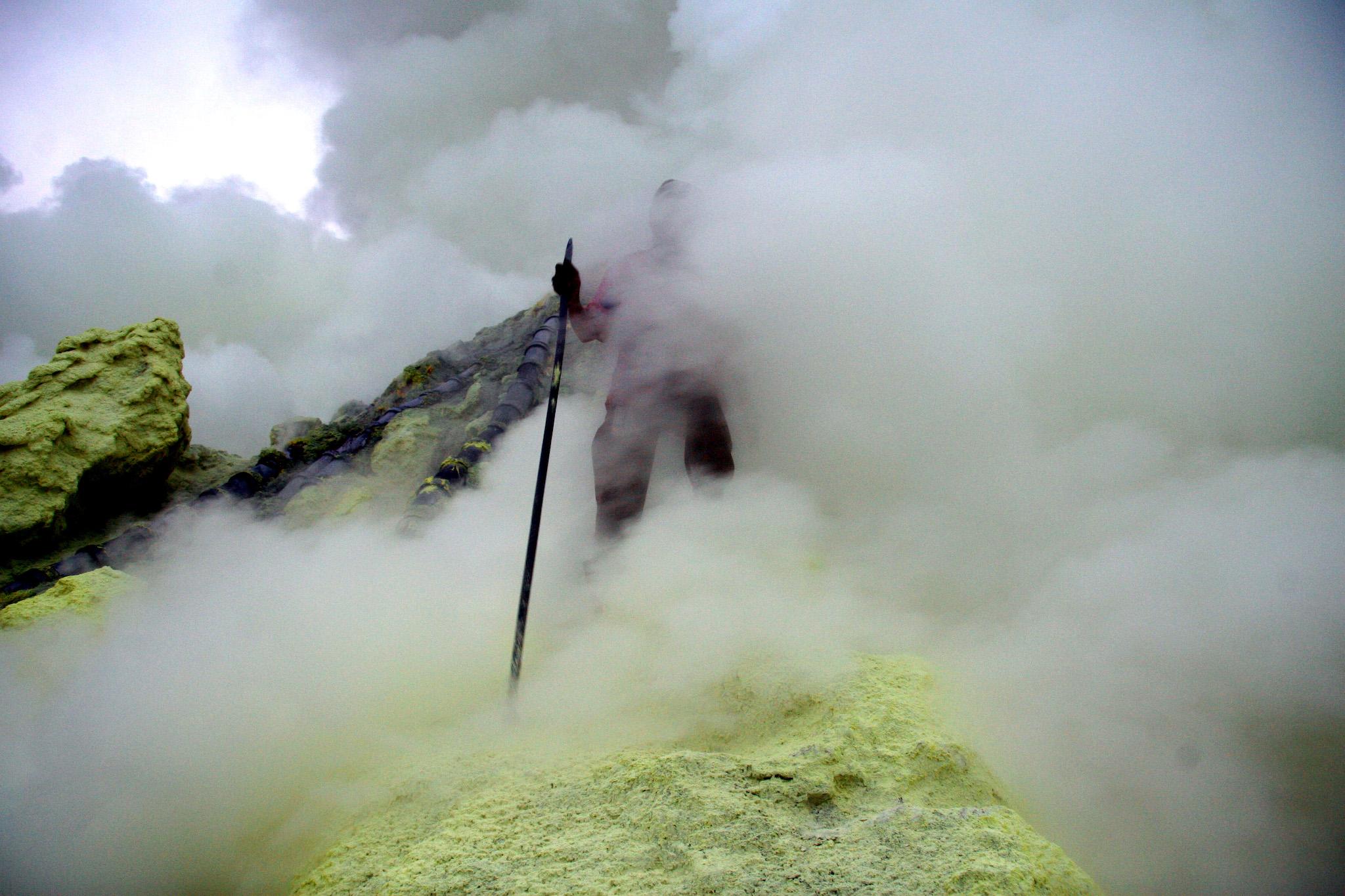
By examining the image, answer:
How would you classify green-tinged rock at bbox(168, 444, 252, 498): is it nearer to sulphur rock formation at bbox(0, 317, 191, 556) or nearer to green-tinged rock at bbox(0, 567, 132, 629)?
sulphur rock formation at bbox(0, 317, 191, 556)

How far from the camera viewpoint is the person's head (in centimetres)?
301

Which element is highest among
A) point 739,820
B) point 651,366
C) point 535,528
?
point 651,366

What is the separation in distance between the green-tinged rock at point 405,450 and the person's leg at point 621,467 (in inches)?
67.2

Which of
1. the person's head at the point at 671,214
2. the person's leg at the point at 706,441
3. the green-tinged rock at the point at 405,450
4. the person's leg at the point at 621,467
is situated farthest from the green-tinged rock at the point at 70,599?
the person's head at the point at 671,214

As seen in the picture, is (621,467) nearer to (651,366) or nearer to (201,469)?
(651,366)

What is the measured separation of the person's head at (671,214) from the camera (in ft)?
9.89

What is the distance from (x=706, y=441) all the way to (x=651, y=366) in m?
0.43

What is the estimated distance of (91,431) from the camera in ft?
10.6

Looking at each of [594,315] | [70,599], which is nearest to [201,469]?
[70,599]

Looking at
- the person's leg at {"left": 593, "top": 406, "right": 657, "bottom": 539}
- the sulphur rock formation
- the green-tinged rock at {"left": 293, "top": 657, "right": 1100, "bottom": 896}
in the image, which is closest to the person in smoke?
the person's leg at {"left": 593, "top": 406, "right": 657, "bottom": 539}

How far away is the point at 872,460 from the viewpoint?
2918 mm

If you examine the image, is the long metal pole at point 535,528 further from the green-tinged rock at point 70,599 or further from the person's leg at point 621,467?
Result: the green-tinged rock at point 70,599

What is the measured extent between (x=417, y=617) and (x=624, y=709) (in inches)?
37.3

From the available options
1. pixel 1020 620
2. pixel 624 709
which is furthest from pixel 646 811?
pixel 1020 620
